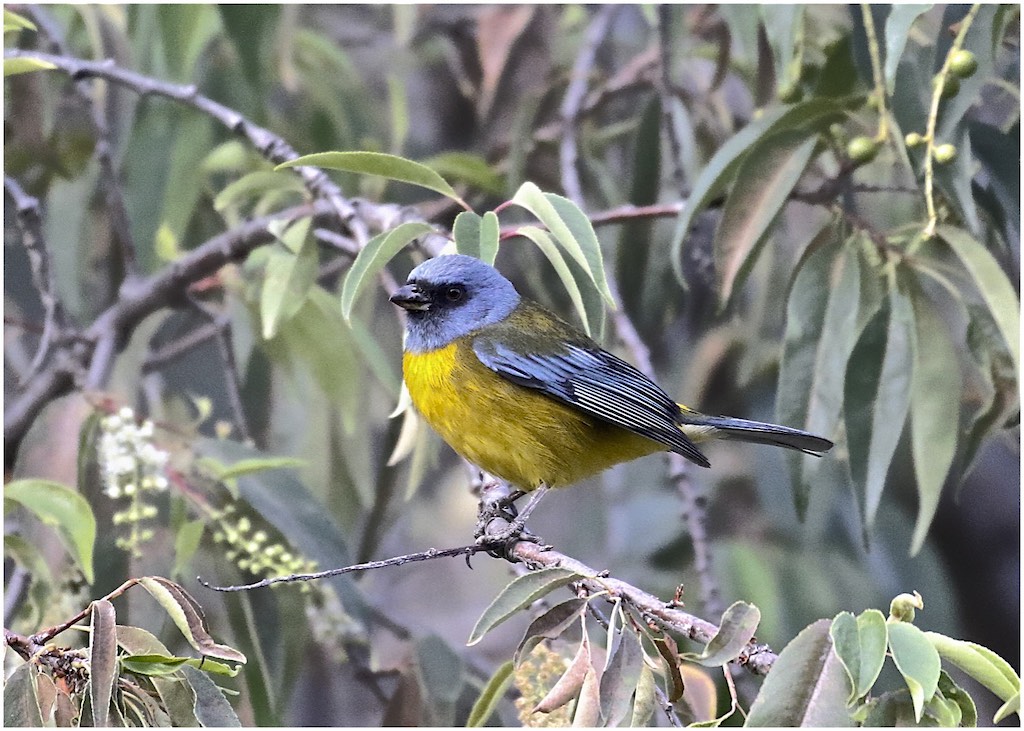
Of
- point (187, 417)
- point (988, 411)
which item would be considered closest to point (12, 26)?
point (187, 417)

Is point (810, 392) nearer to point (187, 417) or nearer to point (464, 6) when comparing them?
point (187, 417)

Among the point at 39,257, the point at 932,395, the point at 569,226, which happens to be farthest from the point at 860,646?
the point at 39,257

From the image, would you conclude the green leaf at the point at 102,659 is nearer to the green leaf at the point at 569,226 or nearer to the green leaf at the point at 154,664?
the green leaf at the point at 154,664

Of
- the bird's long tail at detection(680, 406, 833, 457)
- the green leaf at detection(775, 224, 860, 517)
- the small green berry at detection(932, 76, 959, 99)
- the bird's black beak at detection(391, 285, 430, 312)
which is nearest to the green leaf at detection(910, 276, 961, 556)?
the green leaf at detection(775, 224, 860, 517)

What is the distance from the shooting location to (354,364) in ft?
8.15

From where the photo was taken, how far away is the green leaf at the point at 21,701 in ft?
3.90

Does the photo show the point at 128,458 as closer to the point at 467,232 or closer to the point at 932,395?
the point at 467,232

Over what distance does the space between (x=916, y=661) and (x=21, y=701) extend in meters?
0.90

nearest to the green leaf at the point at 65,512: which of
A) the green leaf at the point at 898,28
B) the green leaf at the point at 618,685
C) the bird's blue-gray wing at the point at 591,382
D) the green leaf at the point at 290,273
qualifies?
the green leaf at the point at 290,273

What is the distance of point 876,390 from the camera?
6.64ft

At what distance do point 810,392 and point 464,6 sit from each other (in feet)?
6.35

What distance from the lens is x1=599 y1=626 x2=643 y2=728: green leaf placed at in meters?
1.08

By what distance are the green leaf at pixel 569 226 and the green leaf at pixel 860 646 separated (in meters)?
0.60

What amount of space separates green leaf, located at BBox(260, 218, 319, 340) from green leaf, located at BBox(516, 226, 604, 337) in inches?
19.3
